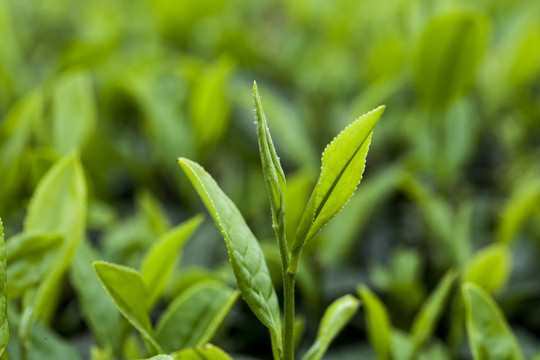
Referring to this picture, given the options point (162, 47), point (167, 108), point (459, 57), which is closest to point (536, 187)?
point (459, 57)

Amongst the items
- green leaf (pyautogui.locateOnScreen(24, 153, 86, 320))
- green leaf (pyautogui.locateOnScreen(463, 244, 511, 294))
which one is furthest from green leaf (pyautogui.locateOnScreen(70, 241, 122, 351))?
green leaf (pyautogui.locateOnScreen(463, 244, 511, 294))

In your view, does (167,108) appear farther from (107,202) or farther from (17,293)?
(17,293)

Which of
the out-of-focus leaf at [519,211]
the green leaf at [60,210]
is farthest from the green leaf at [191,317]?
the out-of-focus leaf at [519,211]

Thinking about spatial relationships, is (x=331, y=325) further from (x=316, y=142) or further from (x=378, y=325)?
(x=316, y=142)

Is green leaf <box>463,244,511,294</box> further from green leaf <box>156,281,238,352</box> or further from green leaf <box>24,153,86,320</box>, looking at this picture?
green leaf <box>24,153,86,320</box>

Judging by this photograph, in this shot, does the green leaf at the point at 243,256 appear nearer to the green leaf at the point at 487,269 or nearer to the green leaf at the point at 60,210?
the green leaf at the point at 60,210

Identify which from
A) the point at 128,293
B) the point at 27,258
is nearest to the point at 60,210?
the point at 27,258

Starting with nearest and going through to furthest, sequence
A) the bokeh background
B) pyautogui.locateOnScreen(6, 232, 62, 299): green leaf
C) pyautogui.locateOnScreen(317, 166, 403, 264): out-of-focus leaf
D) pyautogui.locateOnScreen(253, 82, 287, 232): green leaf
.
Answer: pyautogui.locateOnScreen(253, 82, 287, 232): green leaf
pyautogui.locateOnScreen(6, 232, 62, 299): green leaf
the bokeh background
pyautogui.locateOnScreen(317, 166, 403, 264): out-of-focus leaf
